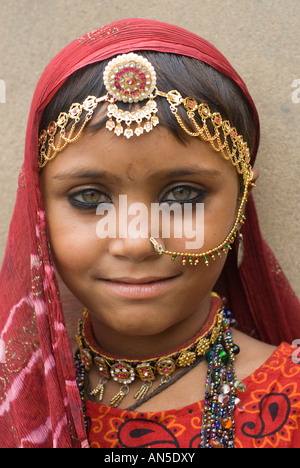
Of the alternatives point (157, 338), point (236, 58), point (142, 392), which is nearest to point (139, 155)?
point (157, 338)

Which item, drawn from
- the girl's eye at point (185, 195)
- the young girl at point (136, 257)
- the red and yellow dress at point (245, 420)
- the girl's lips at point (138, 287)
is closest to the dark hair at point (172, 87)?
the young girl at point (136, 257)

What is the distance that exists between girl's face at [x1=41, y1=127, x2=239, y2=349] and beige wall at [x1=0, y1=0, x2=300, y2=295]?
48cm

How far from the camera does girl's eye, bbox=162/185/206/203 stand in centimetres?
129

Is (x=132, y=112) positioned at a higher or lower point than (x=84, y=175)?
higher

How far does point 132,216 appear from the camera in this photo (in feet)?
4.09

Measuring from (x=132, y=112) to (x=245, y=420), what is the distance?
74cm

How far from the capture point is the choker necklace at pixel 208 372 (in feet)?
4.41

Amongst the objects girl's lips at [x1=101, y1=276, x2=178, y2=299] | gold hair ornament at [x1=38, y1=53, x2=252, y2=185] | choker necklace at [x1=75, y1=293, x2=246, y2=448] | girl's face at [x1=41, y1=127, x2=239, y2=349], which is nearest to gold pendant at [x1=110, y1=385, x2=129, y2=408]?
choker necklace at [x1=75, y1=293, x2=246, y2=448]

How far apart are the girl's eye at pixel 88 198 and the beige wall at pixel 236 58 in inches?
25.5

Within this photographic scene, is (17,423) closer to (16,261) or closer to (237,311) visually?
(16,261)

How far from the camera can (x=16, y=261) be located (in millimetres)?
1458

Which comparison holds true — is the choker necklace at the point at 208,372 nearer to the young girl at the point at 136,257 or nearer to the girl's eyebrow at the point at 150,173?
the young girl at the point at 136,257

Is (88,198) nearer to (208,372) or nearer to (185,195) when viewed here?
(185,195)
